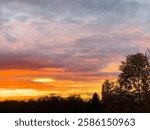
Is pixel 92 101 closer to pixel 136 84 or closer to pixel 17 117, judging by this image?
pixel 136 84

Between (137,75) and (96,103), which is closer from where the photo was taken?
(96,103)

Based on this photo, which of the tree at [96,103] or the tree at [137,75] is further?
the tree at [137,75]

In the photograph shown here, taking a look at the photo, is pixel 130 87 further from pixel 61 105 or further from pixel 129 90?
pixel 61 105

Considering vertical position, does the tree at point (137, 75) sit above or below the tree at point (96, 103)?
above

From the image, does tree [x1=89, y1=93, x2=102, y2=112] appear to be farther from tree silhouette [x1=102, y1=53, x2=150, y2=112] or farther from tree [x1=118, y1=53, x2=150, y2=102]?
tree [x1=118, y1=53, x2=150, y2=102]

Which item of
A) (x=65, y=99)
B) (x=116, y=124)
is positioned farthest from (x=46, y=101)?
(x=116, y=124)

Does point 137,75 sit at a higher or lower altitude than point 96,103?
higher

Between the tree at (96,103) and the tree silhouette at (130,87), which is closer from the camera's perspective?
the tree at (96,103)

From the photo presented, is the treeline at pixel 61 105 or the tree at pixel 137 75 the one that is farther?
the tree at pixel 137 75

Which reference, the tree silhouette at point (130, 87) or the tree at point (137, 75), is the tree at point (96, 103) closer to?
the tree silhouette at point (130, 87)

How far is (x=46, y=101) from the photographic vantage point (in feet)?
129

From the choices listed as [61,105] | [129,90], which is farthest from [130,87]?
[61,105]

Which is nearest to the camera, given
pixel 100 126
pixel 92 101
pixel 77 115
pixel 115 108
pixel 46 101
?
pixel 100 126

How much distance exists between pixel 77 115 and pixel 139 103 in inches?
1206
